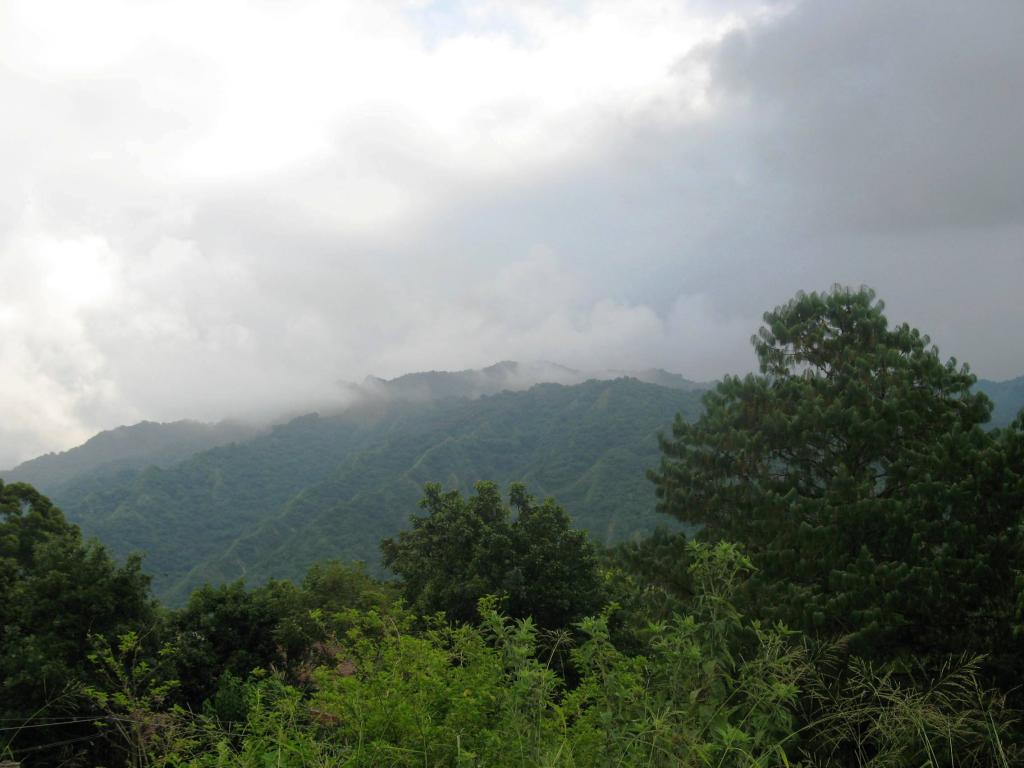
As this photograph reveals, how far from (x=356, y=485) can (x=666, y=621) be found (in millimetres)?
135225

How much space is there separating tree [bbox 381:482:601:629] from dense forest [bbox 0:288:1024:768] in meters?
0.10

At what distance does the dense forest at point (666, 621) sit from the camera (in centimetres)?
343

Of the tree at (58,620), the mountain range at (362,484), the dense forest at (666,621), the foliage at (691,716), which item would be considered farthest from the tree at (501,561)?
the mountain range at (362,484)

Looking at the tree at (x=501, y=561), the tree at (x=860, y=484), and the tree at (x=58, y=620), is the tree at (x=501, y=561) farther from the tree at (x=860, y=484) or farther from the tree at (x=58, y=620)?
the tree at (x=58, y=620)

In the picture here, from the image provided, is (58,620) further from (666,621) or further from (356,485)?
(356,485)

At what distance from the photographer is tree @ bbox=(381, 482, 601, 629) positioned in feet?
69.9

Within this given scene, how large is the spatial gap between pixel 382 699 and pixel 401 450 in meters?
159

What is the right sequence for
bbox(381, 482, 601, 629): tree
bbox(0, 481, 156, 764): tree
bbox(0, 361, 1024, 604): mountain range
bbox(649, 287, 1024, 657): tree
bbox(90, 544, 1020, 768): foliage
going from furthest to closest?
1. bbox(0, 361, 1024, 604): mountain range
2. bbox(381, 482, 601, 629): tree
3. bbox(0, 481, 156, 764): tree
4. bbox(649, 287, 1024, 657): tree
5. bbox(90, 544, 1020, 768): foliage

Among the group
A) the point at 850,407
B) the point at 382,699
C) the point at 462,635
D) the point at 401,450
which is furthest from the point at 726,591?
the point at 401,450

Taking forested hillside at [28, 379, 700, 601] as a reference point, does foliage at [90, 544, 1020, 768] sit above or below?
above

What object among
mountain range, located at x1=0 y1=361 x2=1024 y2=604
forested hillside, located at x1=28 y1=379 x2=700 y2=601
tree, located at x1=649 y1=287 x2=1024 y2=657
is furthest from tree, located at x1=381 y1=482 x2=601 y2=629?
forested hillside, located at x1=28 y1=379 x2=700 y2=601

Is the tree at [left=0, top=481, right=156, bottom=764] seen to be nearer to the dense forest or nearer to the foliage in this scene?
the dense forest

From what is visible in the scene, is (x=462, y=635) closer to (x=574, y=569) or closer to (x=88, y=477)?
(x=574, y=569)

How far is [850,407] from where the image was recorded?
46.4 ft
